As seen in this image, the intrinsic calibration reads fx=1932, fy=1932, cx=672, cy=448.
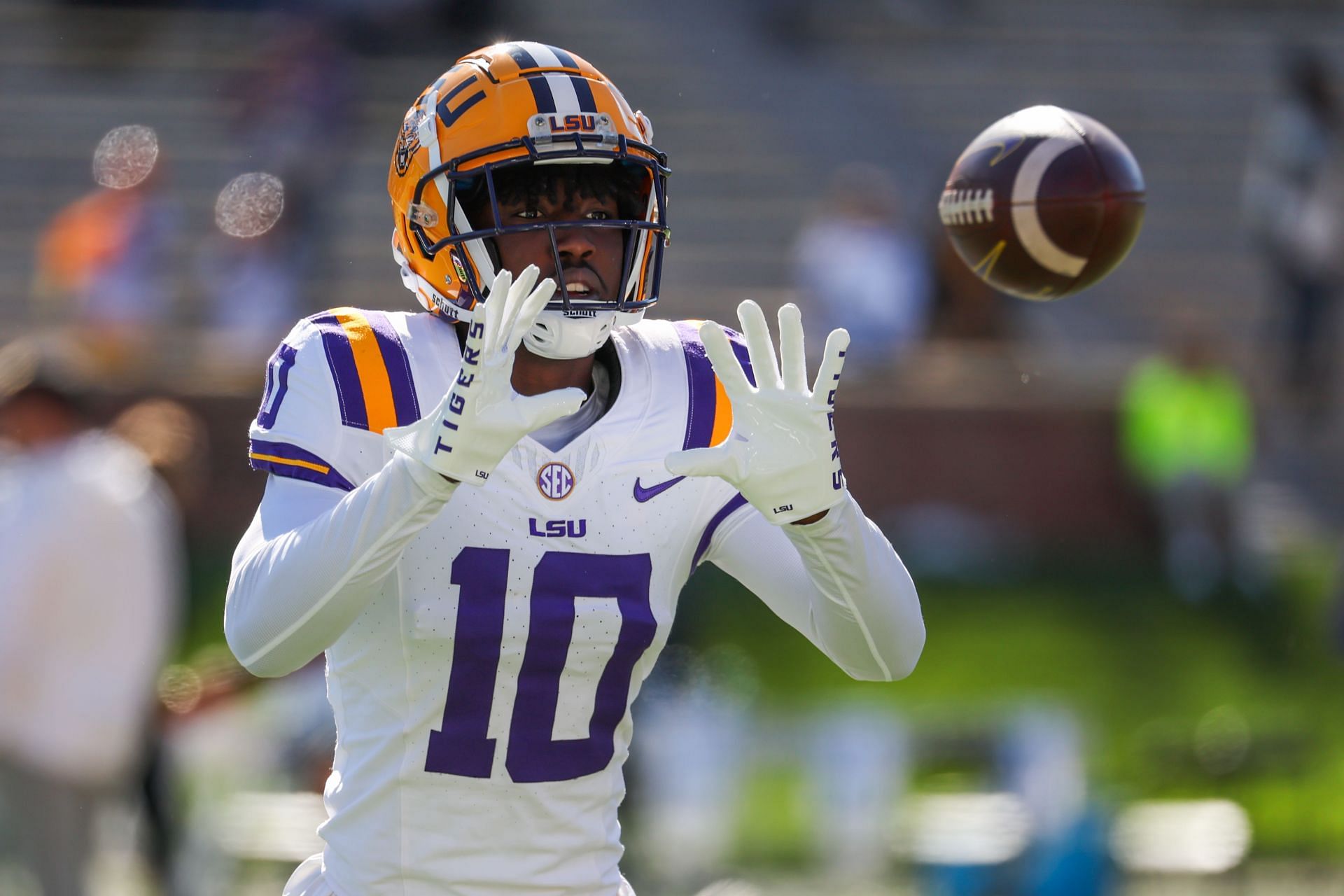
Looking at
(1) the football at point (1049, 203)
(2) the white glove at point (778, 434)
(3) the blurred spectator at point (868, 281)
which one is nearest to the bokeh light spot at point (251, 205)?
(3) the blurred spectator at point (868, 281)

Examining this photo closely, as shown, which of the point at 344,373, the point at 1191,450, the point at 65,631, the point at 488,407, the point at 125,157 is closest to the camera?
the point at 488,407

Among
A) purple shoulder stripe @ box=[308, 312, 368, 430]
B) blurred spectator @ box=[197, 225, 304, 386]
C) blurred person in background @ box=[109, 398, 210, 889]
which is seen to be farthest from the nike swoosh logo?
blurred spectator @ box=[197, 225, 304, 386]

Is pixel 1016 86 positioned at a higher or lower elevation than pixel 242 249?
higher

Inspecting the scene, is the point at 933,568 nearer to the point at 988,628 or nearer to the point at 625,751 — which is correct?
the point at 988,628

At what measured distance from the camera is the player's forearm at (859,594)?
246cm

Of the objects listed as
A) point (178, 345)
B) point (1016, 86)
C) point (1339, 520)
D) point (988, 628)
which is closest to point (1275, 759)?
point (988, 628)

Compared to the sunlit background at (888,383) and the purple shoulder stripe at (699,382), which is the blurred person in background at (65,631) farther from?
the purple shoulder stripe at (699,382)

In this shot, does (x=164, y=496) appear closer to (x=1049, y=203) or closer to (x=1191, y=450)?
(x=1049, y=203)

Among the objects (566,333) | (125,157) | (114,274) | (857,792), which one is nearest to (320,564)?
(566,333)

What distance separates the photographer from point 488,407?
229cm

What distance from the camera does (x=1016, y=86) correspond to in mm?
13672

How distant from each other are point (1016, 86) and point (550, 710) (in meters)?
11.8

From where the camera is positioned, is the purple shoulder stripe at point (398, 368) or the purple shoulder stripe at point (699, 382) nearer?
the purple shoulder stripe at point (398, 368)

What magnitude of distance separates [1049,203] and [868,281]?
21.6ft
